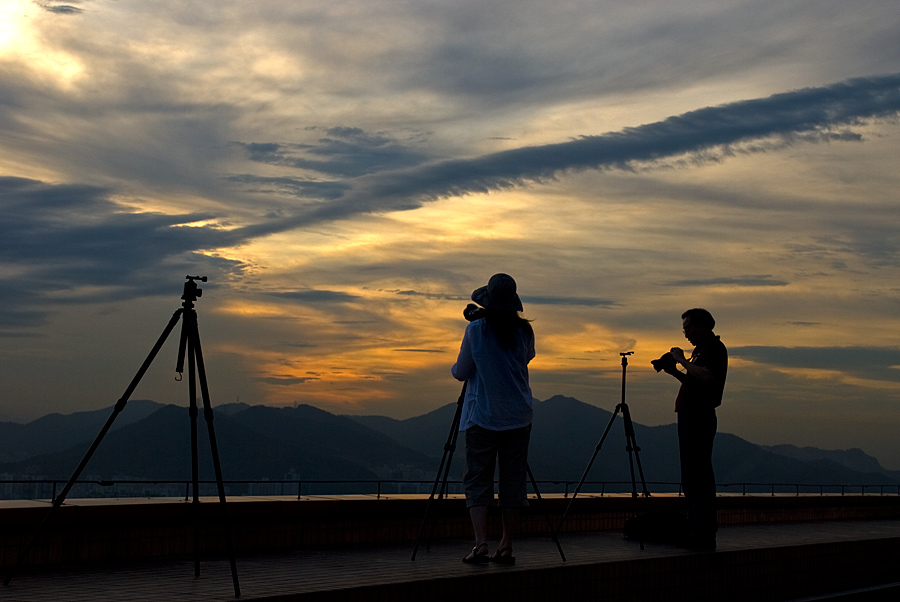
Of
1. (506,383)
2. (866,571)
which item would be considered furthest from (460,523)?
(866,571)

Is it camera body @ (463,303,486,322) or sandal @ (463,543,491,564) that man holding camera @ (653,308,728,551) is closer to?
camera body @ (463,303,486,322)

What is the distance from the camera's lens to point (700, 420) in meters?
9.29

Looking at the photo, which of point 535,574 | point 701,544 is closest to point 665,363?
point 701,544

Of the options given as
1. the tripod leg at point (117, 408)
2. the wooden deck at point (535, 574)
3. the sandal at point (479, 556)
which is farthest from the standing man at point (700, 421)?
the tripod leg at point (117, 408)

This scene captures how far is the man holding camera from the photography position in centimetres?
919

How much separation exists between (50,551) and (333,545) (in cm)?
271

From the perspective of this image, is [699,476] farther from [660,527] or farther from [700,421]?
[660,527]

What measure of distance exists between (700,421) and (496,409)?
110 inches

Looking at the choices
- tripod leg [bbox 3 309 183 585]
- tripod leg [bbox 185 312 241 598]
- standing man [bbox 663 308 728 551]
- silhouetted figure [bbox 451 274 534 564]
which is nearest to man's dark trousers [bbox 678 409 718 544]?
standing man [bbox 663 308 728 551]

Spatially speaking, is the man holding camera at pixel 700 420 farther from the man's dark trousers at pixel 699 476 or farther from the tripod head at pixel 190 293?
the tripod head at pixel 190 293

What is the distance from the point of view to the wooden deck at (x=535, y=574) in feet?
19.4

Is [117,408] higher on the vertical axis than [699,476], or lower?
higher

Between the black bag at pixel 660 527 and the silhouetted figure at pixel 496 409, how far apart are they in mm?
2918

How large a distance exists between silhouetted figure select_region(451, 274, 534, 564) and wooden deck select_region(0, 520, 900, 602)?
454mm
